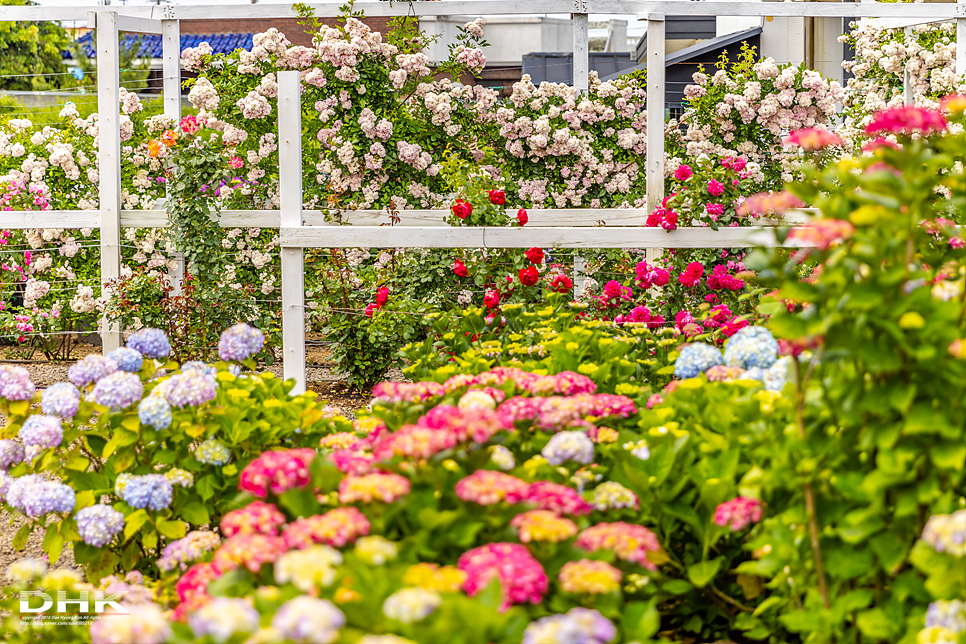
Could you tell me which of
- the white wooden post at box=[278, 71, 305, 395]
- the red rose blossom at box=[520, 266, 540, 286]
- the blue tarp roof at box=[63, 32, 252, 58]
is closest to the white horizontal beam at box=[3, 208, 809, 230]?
the white wooden post at box=[278, 71, 305, 395]

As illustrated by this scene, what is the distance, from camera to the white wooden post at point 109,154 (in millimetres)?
5164

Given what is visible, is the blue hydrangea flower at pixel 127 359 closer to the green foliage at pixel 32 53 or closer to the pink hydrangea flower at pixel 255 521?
the pink hydrangea flower at pixel 255 521

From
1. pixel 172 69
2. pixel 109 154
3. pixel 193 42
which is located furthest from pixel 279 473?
pixel 193 42

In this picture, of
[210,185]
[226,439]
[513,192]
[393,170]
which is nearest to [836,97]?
[513,192]

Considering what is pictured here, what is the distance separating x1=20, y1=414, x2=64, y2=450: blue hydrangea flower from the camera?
2.21 metres

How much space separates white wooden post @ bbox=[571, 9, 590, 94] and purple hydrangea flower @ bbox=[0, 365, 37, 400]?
3.91 metres

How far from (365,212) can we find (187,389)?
2.93 m

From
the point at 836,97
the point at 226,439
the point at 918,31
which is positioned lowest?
the point at 226,439

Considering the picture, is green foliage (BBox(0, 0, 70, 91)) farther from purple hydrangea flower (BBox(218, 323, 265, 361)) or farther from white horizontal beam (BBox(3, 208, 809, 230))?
purple hydrangea flower (BBox(218, 323, 265, 361))

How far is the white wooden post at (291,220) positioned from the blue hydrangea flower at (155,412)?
1754 mm

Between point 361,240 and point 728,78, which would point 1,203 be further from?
point 728,78

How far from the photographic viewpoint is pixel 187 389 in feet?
6.98

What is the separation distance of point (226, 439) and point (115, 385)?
0.28m

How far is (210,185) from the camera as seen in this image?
5074 millimetres
